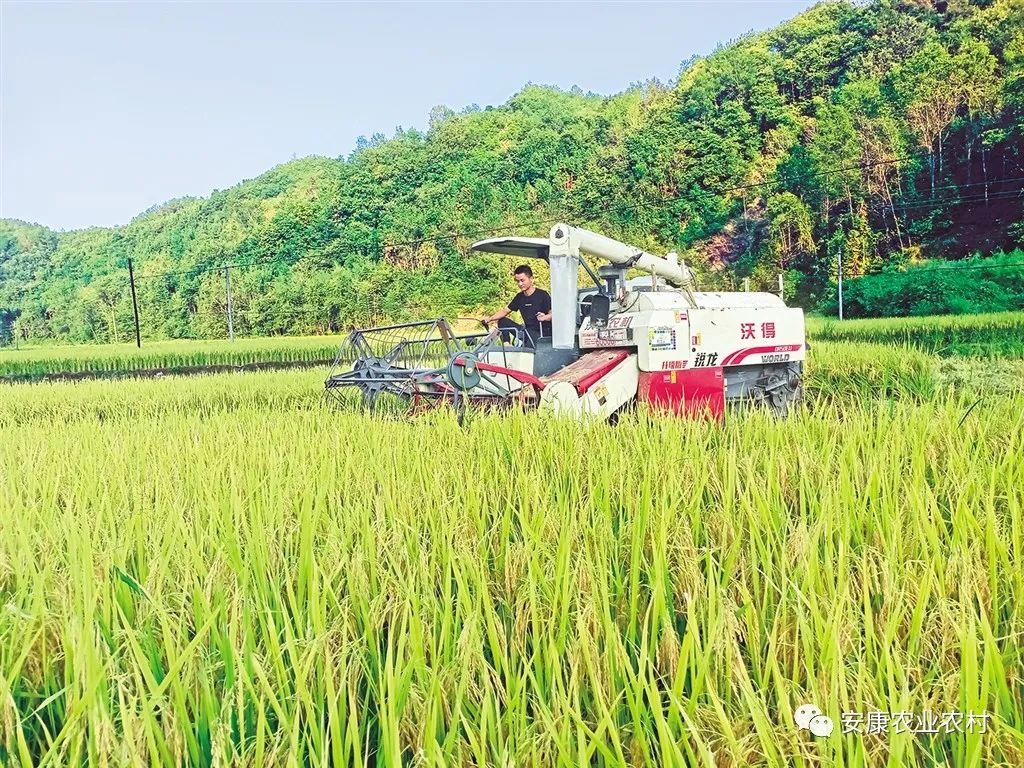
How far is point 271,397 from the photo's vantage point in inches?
320

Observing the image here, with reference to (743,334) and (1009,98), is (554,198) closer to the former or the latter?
(1009,98)

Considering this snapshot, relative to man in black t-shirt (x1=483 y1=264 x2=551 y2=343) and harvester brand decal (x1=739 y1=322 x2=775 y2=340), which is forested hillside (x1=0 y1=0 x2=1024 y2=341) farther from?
man in black t-shirt (x1=483 y1=264 x2=551 y2=343)

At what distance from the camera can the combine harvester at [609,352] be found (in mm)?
5008

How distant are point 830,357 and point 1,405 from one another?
1064 centimetres

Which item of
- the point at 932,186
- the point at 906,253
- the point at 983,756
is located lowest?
the point at 983,756

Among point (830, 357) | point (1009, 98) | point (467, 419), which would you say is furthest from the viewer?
point (1009, 98)

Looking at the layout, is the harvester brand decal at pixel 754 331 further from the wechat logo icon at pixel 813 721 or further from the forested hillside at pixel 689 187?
the forested hillside at pixel 689 187

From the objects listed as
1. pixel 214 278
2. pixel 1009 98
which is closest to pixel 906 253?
pixel 1009 98

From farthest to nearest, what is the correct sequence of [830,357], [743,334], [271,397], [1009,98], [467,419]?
1. [1009,98]
2. [830,357]
3. [271,397]
4. [743,334]
5. [467,419]

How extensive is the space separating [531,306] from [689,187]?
4147cm

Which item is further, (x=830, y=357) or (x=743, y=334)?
(x=830, y=357)

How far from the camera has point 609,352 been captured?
5.59m

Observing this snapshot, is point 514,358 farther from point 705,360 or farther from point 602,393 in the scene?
point 705,360

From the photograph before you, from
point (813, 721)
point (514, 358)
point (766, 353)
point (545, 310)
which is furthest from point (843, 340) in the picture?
point (813, 721)
